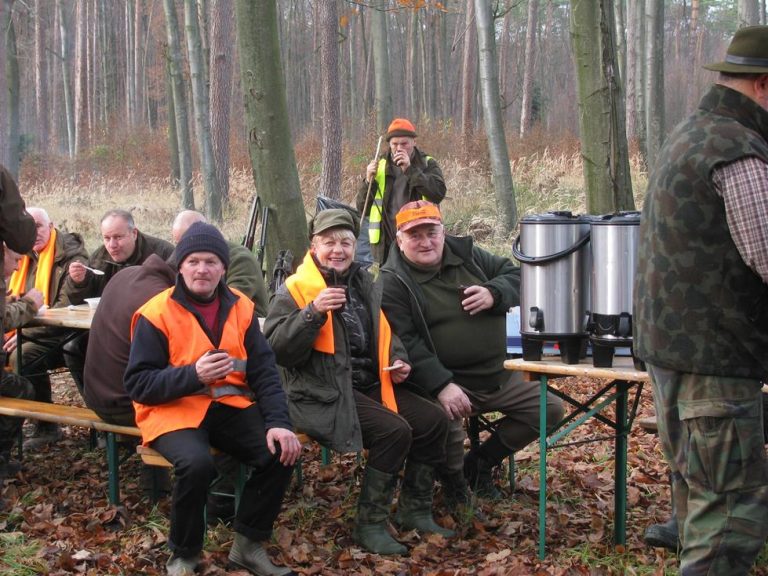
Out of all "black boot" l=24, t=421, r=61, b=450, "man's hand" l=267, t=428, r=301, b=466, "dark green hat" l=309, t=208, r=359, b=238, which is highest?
"dark green hat" l=309, t=208, r=359, b=238

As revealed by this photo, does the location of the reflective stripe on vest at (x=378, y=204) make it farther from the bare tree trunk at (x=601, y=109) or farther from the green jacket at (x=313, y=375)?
the green jacket at (x=313, y=375)

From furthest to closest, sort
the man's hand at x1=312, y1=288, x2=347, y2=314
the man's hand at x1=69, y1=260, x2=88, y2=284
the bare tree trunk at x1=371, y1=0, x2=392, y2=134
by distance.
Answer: the bare tree trunk at x1=371, y1=0, x2=392, y2=134, the man's hand at x1=69, y1=260, x2=88, y2=284, the man's hand at x1=312, y1=288, x2=347, y2=314

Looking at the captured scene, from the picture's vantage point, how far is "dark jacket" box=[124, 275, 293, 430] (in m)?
4.37

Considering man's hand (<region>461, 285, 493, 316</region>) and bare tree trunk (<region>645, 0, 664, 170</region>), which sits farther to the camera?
bare tree trunk (<region>645, 0, 664, 170</region>)

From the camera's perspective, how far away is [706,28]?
47.9 m

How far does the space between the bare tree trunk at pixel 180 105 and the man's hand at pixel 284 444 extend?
13.8 m

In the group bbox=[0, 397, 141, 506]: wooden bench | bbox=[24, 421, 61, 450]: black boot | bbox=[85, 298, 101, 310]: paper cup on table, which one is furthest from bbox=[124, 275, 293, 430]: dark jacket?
bbox=[24, 421, 61, 450]: black boot

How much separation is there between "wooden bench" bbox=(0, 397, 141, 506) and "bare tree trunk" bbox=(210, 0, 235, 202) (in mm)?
11390

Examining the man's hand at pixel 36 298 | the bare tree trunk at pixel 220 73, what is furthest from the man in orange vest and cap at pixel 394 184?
the bare tree trunk at pixel 220 73

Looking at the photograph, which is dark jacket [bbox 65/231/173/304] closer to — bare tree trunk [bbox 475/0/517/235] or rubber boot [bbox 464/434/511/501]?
rubber boot [bbox 464/434/511/501]

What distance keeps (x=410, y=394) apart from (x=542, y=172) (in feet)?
46.5

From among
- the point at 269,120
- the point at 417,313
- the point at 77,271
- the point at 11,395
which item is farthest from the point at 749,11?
the point at 11,395

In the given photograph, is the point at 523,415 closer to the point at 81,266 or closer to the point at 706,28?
the point at 81,266

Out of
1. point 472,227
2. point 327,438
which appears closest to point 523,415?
point 327,438
